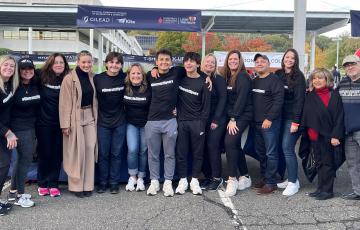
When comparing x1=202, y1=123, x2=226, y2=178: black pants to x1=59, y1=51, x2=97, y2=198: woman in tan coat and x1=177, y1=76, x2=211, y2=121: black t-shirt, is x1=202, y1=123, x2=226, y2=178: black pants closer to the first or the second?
x1=177, y1=76, x2=211, y2=121: black t-shirt

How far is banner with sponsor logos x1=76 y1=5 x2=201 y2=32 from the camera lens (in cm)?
1131

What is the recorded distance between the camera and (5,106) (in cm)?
501

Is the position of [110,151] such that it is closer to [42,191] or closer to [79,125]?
[79,125]

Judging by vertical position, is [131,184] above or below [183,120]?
below

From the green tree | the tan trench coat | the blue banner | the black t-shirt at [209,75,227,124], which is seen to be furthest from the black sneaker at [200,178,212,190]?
the green tree

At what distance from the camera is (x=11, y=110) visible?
522cm

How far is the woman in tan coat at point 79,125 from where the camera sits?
5.76 metres

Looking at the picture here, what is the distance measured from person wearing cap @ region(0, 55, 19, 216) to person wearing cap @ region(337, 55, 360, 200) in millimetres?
4312

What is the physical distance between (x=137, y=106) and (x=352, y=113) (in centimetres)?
299

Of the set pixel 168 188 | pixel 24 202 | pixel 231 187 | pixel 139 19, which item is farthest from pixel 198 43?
pixel 24 202

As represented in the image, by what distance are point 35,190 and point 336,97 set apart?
455 cm

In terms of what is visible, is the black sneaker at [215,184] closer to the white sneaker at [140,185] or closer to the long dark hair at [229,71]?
the white sneaker at [140,185]

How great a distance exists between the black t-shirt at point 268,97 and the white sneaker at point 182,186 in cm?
139

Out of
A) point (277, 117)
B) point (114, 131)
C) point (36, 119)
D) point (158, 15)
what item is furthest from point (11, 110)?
point (158, 15)
